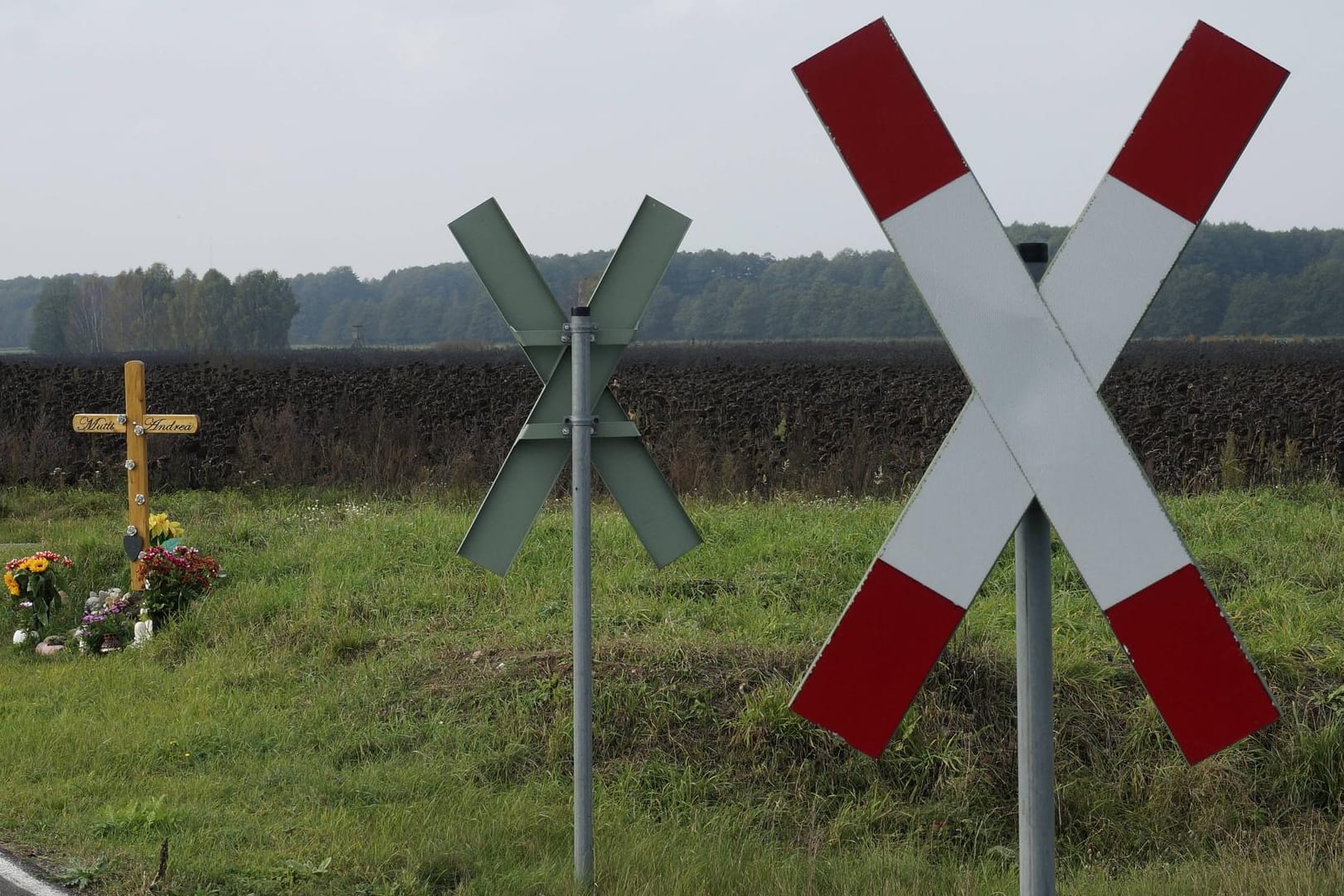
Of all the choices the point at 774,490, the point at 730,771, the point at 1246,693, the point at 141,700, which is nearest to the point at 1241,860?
the point at 730,771

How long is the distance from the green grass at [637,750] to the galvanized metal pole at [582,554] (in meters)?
0.43

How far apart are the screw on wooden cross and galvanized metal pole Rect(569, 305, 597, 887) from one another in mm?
5952

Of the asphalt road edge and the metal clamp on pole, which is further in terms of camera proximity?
the asphalt road edge

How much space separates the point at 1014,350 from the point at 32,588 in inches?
327

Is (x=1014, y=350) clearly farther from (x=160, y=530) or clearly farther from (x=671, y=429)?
(x=671, y=429)

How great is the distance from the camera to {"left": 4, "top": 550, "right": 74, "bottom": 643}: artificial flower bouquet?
851 cm

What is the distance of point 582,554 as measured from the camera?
3.88 metres

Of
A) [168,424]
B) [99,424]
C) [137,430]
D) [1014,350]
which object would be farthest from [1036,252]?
[99,424]

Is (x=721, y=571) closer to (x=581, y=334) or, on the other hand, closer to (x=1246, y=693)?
(x=581, y=334)

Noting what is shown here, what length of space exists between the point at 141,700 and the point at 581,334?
421 cm

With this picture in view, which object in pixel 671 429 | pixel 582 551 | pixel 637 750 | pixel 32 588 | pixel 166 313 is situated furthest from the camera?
pixel 166 313

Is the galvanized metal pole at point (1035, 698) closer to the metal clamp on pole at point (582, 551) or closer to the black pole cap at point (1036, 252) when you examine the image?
the black pole cap at point (1036, 252)

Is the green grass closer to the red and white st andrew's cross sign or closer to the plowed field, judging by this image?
the red and white st andrew's cross sign

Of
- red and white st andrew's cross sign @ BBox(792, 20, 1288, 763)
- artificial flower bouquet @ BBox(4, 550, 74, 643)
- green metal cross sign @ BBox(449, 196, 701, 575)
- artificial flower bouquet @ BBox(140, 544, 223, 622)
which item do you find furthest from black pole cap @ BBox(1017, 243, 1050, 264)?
artificial flower bouquet @ BBox(4, 550, 74, 643)
